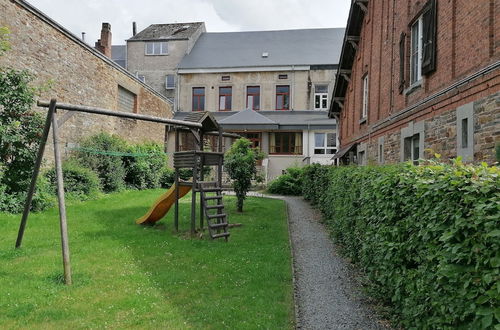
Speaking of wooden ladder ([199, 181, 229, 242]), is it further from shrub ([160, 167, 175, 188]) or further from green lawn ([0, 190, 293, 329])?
shrub ([160, 167, 175, 188])

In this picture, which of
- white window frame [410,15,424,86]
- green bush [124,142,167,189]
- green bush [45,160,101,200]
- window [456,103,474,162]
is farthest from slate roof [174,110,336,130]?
window [456,103,474,162]

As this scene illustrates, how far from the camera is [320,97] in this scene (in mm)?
33062

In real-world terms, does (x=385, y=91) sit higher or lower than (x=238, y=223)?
higher

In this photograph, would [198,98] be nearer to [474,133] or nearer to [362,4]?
[362,4]

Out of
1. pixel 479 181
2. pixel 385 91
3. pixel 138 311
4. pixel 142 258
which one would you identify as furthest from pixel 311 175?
pixel 479 181

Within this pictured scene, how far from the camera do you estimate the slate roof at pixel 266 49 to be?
33938 mm

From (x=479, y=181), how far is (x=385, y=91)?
37.2 ft

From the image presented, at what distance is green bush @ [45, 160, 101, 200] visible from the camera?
14.3m

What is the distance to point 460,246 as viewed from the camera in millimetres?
2633

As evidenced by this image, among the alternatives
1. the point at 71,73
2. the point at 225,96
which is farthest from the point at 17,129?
the point at 225,96

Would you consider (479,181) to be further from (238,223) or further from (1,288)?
(238,223)

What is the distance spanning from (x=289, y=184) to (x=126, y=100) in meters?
10.3

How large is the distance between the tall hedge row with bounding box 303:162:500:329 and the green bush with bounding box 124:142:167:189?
14.8 m

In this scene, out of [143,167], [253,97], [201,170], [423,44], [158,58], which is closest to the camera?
[423,44]
